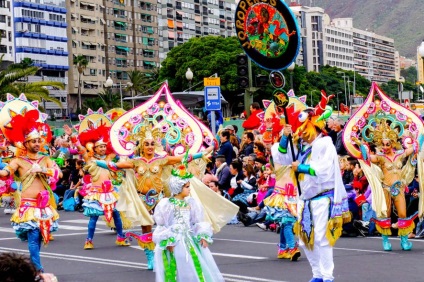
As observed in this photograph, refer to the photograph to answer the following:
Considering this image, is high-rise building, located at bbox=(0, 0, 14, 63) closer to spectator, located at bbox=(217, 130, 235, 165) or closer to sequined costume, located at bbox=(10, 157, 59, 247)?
spectator, located at bbox=(217, 130, 235, 165)

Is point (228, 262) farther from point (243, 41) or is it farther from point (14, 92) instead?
point (14, 92)

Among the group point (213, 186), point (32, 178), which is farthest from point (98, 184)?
point (32, 178)

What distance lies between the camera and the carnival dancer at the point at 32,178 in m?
12.4

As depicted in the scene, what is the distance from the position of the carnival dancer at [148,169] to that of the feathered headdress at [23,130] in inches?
42.9

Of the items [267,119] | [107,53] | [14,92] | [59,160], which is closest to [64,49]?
[107,53]

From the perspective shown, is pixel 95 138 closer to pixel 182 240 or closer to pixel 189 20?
pixel 182 240

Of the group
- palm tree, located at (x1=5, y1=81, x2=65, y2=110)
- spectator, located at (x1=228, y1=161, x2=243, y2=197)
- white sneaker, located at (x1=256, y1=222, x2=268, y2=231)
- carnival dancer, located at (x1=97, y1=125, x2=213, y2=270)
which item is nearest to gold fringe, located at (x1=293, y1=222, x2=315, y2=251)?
carnival dancer, located at (x1=97, y1=125, x2=213, y2=270)

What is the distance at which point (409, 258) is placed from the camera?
43.8 ft

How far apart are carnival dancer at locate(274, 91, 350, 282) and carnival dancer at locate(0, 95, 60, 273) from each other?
3.42 m

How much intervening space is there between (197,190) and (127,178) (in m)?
1.12

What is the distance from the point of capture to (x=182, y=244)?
33.9ft

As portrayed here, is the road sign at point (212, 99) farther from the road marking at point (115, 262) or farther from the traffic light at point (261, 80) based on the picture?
the road marking at point (115, 262)

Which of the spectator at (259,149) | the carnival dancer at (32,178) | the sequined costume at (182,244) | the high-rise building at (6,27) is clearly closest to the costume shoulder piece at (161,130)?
the carnival dancer at (32,178)

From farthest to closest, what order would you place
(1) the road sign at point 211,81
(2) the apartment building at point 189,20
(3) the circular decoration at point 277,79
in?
(2) the apartment building at point 189,20
(1) the road sign at point 211,81
(3) the circular decoration at point 277,79
